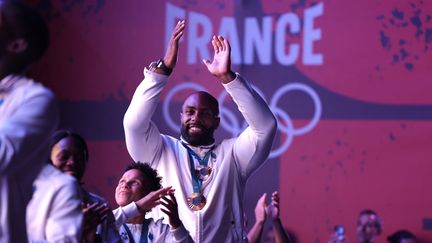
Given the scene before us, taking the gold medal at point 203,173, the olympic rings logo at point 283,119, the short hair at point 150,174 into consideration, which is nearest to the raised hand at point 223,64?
the gold medal at point 203,173

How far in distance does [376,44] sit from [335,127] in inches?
27.2

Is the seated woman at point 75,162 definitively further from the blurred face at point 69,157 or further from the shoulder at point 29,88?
the shoulder at point 29,88

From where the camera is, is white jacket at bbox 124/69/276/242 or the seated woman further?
white jacket at bbox 124/69/276/242

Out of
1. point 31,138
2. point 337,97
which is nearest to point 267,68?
point 337,97

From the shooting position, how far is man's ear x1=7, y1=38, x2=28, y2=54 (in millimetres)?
2246

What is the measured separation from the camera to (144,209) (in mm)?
3938

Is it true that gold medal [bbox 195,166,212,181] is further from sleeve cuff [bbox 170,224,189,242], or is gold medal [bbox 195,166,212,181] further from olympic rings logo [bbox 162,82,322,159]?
olympic rings logo [bbox 162,82,322,159]

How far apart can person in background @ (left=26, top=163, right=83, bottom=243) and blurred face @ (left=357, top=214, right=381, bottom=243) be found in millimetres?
4646

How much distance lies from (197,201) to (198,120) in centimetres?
39

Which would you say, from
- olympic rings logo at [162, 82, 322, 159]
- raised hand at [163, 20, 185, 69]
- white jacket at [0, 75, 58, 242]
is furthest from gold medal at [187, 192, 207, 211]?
olympic rings logo at [162, 82, 322, 159]

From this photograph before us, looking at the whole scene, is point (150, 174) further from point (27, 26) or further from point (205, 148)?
point (27, 26)

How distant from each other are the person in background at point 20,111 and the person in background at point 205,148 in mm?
2076

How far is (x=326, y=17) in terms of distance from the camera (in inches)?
280

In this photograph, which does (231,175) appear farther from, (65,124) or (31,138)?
(65,124)
